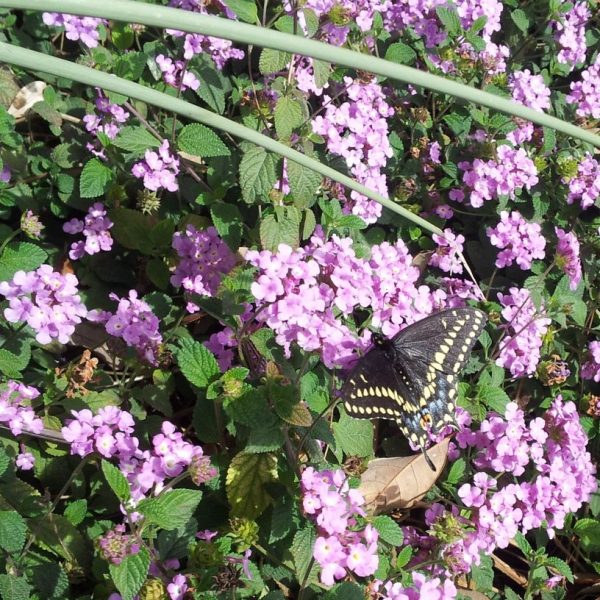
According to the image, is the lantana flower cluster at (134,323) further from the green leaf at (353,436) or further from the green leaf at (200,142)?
the green leaf at (353,436)

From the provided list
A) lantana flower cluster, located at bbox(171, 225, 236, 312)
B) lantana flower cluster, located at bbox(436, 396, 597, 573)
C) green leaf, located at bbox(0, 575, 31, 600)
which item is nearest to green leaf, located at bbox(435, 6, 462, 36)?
lantana flower cluster, located at bbox(171, 225, 236, 312)

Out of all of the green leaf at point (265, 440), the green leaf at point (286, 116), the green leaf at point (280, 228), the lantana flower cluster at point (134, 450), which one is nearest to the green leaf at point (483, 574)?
the green leaf at point (265, 440)

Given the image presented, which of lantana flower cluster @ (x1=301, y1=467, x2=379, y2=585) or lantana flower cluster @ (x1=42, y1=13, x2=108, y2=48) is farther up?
lantana flower cluster @ (x1=42, y1=13, x2=108, y2=48)

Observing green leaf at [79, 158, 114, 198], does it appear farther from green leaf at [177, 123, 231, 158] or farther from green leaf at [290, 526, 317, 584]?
green leaf at [290, 526, 317, 584]

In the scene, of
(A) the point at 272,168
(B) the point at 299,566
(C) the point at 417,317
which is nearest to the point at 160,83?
(A) the point at 272,168

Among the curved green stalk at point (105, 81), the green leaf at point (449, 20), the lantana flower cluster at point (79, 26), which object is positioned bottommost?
the curved green stalk at point (105, 81)

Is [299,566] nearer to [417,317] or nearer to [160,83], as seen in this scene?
[417,317]
